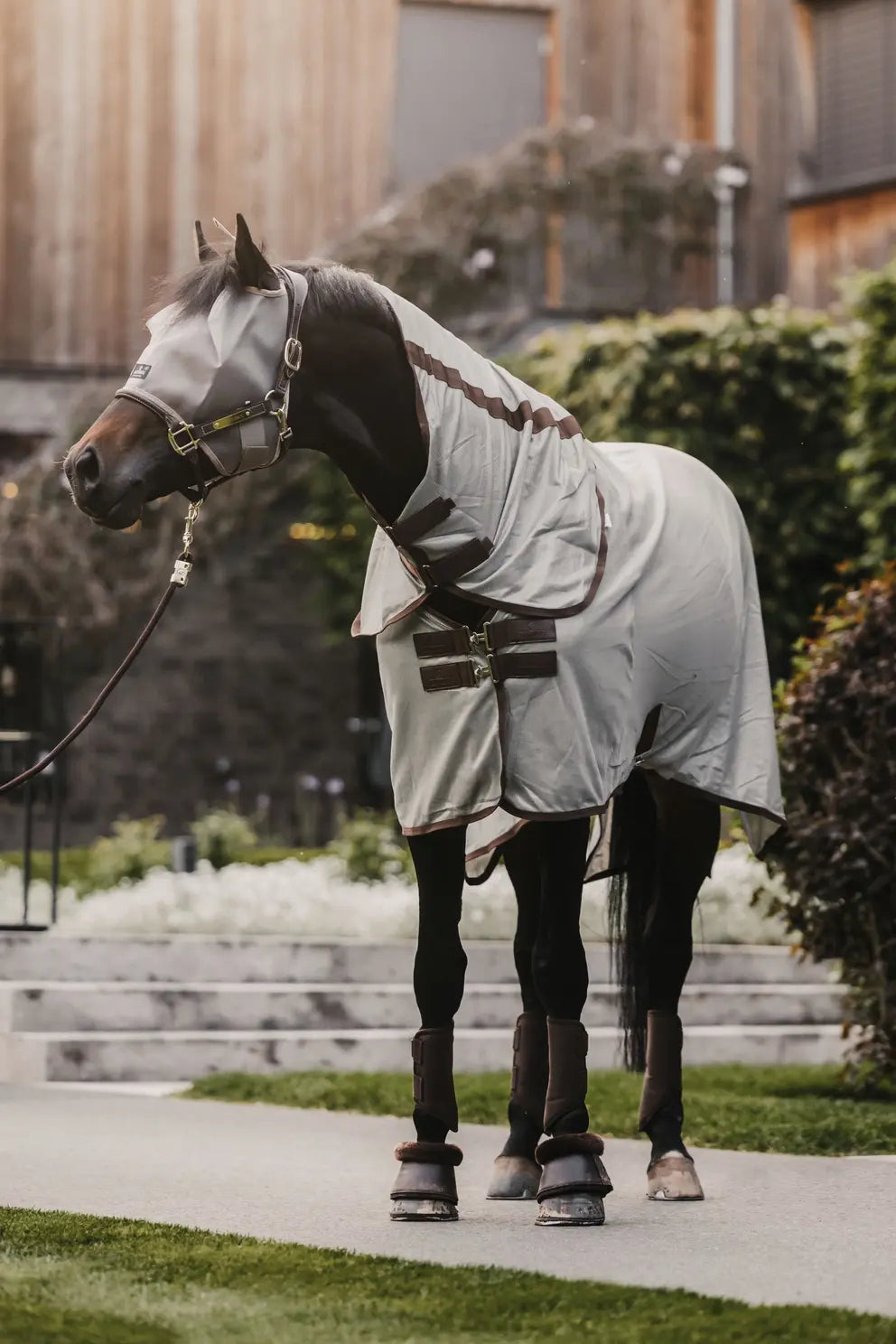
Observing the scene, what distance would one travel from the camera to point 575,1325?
3.40m

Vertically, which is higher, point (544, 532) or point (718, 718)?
point (544, 532)

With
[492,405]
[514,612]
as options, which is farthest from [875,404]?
[514,612]

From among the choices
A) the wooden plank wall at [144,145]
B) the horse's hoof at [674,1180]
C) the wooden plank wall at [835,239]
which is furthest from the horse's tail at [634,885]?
the wooden plank wall at [835,239]

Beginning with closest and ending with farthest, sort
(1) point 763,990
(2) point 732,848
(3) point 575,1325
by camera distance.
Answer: (3) point 575,1325 → (1) point 763,990 → (2) point 732,848

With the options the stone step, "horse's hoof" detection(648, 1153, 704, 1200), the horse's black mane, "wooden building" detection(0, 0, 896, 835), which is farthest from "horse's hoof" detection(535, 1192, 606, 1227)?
"wooden building" detection(0, 0, 896, 835)

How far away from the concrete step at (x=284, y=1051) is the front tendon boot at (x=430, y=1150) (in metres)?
3.38

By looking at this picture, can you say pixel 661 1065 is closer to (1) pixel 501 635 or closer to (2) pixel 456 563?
(1) pixel 501 635

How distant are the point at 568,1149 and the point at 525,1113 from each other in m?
0.54

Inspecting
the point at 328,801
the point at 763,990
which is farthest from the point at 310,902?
the point at 328,801

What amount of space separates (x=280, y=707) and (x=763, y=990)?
10.5m

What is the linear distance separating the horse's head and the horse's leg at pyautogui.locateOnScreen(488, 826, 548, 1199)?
1.26 m

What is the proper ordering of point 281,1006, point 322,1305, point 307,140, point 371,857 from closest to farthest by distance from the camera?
point 322,1305 < point 281,1006 < point 371,857 < point 307,140

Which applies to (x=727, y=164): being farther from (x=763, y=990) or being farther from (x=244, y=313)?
(x=244, y=313)

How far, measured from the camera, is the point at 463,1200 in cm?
493
